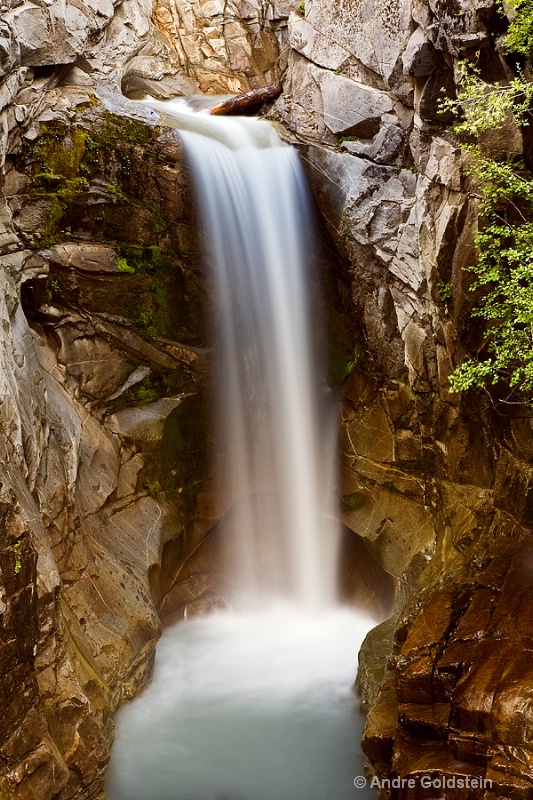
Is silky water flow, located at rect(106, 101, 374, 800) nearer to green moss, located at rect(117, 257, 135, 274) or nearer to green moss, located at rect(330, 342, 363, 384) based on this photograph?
green moss, located at rect(330, 342, 363, 384)

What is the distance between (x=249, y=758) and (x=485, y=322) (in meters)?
7.17

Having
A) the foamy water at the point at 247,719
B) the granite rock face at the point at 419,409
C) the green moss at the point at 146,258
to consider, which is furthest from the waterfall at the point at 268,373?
the foamy water at the point at 247,719

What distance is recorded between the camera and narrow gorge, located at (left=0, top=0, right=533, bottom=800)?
7.96 m

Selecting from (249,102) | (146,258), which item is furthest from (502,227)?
(249,102)

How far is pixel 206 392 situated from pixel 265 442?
64.6 inches

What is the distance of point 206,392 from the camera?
13.2 meters

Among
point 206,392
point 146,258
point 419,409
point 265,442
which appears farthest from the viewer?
point 265,442

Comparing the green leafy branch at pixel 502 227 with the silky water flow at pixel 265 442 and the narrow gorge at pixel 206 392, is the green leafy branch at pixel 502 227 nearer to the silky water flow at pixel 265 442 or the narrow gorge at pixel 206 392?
the narrow gorge at pixel 206 392

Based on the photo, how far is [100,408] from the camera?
12.0m

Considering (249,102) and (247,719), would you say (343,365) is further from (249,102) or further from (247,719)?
(247,719)

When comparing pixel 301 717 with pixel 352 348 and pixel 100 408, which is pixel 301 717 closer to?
pixel 100 408

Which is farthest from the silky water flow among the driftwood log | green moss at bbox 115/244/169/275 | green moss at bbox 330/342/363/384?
the driftwood log

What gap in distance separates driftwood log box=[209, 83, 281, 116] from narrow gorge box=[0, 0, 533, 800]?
11.2 inches

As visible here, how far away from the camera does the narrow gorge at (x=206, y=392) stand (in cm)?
796
